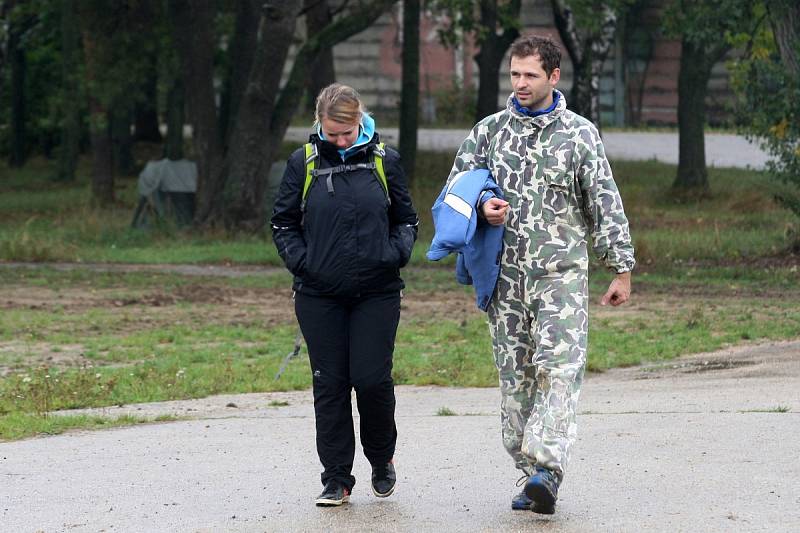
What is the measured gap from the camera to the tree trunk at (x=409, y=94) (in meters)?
30.4

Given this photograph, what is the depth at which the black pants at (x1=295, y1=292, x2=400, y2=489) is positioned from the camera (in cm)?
637

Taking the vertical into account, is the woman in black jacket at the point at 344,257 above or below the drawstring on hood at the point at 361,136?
below

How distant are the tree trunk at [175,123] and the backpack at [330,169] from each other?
27.0 metres

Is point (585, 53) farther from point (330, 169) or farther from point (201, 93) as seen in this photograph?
point (330, 169)

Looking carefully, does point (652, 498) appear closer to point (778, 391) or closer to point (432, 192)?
point (778, 391)

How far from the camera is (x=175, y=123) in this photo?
3366cm

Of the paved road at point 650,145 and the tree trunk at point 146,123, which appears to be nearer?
the paved road at point 650,145

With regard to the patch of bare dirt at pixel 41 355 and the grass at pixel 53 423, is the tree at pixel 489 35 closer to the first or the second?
the patch of bare dirt at pixel 41 355

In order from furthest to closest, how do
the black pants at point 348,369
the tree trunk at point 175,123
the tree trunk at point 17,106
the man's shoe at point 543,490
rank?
the tree trunk at point 17,106, the tree trunk at point 175,123, the black pants at point 348,369, the man's shoe at point 543,490

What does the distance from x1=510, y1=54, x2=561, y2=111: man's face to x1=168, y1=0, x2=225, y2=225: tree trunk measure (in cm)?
1909

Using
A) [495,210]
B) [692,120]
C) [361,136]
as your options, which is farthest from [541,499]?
[692,120]

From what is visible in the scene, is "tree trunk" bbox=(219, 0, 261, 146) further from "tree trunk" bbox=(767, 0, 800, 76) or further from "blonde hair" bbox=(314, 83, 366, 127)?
"blonde hair" bbox=(314, 83, 366, 127)

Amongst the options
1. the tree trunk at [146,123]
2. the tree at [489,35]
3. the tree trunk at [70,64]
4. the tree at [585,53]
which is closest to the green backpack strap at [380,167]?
the tree at [489,35]

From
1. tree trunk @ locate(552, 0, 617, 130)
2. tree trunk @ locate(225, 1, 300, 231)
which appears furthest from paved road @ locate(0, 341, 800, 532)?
tree trunk @ locate(552, 0, 617, 130)
